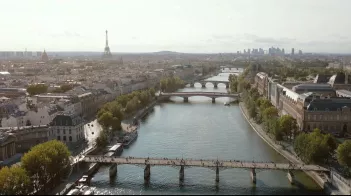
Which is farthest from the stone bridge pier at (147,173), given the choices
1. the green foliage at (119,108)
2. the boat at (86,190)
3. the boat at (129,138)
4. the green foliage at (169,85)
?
the green foliage at (169,85)

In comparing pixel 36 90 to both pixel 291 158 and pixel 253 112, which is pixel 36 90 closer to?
pixel 253 112

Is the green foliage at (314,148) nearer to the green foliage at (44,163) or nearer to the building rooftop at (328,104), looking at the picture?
the building rooftop at (328,104)

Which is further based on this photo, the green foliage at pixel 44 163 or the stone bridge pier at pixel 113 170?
the stone bridge pier at pixel 113 170

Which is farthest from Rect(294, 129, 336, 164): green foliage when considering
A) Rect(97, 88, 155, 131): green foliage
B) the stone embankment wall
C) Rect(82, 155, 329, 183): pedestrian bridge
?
Rect(97, 88, 155, 131): green foliage

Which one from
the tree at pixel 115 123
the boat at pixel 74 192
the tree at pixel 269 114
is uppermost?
the tree at pixel 269 114

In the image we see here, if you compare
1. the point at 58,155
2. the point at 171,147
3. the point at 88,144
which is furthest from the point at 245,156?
the point at 58,155

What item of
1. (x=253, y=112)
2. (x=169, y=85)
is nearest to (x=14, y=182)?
(x=253, y=112)

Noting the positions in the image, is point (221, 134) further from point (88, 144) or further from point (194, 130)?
point (88, 144)
